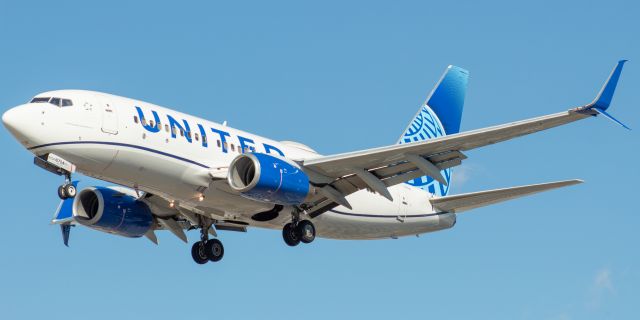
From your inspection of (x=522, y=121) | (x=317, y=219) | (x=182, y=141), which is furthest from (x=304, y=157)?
(x=522, y=121)

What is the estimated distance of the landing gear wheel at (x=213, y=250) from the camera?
150ft

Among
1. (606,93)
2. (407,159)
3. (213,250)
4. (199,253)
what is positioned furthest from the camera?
(199,253)

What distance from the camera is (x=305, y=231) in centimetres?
4281

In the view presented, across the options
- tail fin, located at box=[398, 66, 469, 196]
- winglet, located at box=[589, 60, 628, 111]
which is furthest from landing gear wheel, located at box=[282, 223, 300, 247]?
winglet, located at box=[589, 60, 628, 111]

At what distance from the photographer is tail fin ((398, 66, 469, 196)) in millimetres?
51531

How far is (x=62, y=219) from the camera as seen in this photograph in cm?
4822

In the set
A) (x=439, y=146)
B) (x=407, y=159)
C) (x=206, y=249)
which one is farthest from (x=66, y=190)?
(x=439, y=146)

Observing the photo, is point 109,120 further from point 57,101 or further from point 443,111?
point 443,111

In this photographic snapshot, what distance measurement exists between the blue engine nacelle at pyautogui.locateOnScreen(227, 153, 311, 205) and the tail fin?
36.1 ft

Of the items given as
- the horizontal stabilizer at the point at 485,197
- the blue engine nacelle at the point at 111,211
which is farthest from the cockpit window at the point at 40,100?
the horizontal stabilizer at the point at 485,197

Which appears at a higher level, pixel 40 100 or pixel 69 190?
pixel 40 100

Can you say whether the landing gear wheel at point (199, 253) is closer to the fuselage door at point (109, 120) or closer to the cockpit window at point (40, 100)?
the fuselage door at point (109, 120)

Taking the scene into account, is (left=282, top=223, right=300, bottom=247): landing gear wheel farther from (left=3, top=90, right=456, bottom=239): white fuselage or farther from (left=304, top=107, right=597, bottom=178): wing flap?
(left=304, top=107, right=597, bottom=178): wing flap

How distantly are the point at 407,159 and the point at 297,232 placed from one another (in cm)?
508
